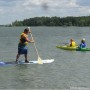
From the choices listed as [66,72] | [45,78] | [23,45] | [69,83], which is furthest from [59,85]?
[23,45]

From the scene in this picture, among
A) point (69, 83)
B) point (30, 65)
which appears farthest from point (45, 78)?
point (30, 65)

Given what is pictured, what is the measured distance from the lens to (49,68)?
2339cm

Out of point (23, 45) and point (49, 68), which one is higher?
point (23, 45)

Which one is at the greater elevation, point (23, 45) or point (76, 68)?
point (23, 45)

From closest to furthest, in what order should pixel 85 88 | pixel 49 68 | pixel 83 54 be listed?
pixel 85 88 → pixel 49 68 → pixel 83 54

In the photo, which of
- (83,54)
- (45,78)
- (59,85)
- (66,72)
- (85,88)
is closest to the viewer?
(85,88)

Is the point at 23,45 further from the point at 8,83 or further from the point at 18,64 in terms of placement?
the point at 8,83

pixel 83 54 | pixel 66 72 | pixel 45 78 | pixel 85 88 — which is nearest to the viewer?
pixel 85 88

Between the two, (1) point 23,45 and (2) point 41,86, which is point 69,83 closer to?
(2) point 41,86

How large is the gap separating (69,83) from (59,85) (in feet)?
2.18

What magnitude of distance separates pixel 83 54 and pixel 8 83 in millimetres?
16690

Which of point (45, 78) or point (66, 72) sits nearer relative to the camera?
point (45, 78)

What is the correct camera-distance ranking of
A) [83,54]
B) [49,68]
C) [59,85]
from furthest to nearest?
[83,54]
[49,68]
[59,85]

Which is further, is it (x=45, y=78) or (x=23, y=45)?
(x=23, y=45)
